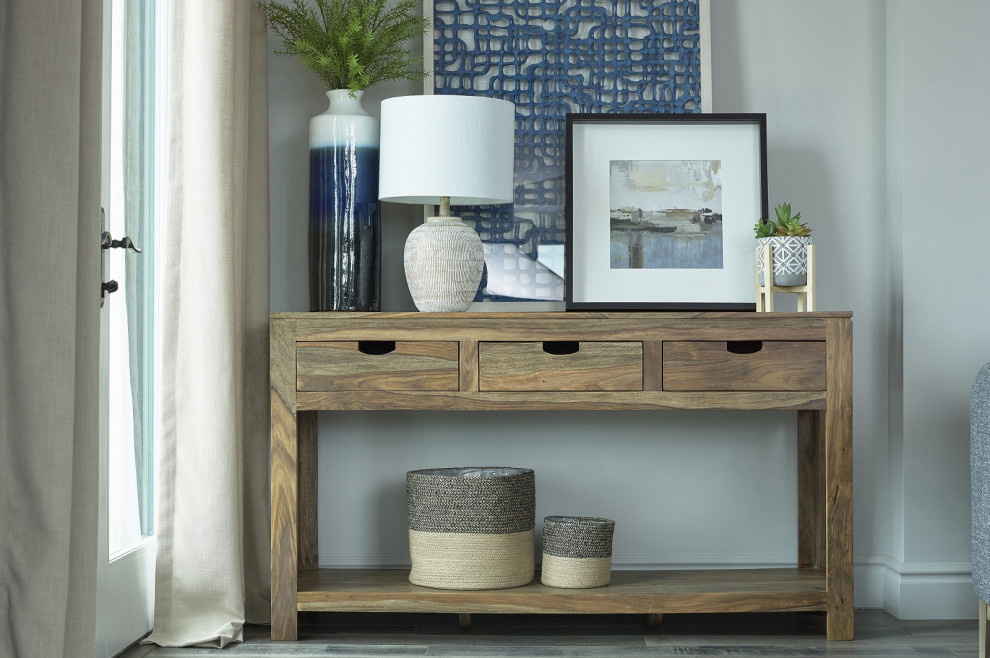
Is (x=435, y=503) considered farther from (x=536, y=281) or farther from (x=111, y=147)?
(x=111, y=147)

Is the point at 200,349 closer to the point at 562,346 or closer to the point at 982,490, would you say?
the point at 562,346

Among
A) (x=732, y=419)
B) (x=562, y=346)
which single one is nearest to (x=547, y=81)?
(x=562, y=346)

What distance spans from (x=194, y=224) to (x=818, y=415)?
163 cm

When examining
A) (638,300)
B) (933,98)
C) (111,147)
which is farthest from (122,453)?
(933,98)

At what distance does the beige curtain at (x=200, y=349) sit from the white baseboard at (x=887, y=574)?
52 centimetres

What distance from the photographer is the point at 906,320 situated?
8.14ft

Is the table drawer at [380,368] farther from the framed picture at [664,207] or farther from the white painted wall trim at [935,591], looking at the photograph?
the white painted wall trim at [935,591]

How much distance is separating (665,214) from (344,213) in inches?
33.4

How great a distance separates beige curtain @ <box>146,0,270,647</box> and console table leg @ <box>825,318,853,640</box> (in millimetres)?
1361

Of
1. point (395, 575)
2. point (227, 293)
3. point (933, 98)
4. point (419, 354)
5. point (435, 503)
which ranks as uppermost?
point (933, 98)

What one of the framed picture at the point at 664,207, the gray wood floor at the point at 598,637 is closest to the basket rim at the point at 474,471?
the gray wood floor at the point at 598,637

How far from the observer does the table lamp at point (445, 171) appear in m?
2.20

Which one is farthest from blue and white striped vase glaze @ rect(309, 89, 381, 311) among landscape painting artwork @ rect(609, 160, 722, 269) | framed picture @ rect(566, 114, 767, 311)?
landscape painting artwork @ rect(609, 160, 722, 269)

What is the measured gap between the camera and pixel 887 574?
8.34ft
